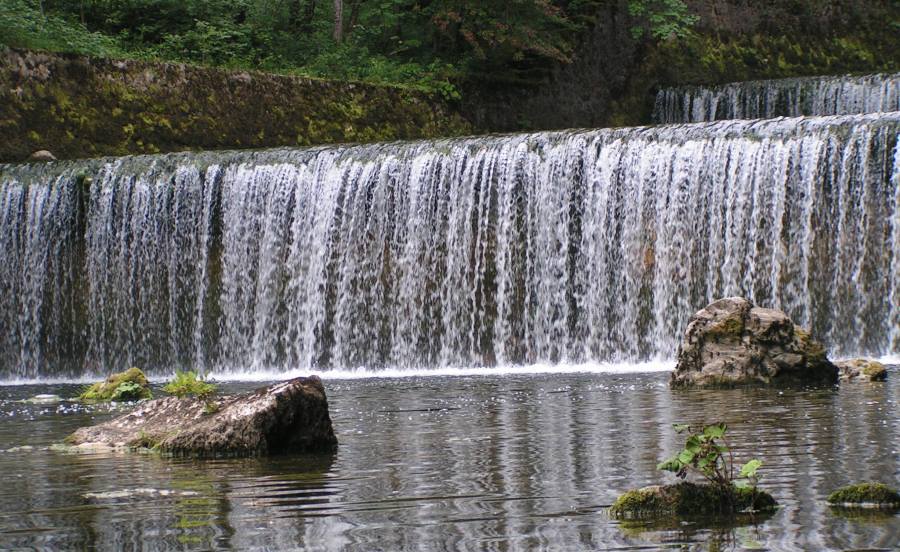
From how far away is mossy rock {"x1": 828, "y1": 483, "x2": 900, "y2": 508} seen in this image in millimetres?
5480

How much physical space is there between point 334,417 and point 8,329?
532 inches

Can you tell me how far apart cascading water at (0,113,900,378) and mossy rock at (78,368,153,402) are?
20.5 feet

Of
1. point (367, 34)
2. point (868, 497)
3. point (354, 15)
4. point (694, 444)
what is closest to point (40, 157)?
point (367, 34)

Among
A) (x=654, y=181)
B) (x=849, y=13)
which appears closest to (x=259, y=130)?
(x=654, y=181)

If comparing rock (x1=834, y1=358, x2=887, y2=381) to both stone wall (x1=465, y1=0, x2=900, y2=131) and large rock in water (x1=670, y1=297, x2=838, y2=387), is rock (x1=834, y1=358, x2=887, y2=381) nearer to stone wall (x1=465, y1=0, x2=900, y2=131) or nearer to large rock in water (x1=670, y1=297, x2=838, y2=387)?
large rock in water (x1=670, y1=297, x2=838, y2=387)

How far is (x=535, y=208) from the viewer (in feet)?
72.3

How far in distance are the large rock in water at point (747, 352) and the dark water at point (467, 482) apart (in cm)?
118

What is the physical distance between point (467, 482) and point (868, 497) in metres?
2.04

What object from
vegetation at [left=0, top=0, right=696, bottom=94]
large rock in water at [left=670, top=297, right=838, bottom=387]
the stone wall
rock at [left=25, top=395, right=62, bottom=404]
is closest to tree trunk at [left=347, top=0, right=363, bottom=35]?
vegetation at [left=0, top=0, right=696, bottom=94]

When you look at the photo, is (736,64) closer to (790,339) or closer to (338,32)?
(338,32)

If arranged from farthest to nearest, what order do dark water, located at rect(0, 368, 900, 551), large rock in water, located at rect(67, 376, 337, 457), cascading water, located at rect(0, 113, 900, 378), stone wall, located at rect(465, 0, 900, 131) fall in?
1. stone wall, located at rect(465, 0, 900, 131)
2. cascading water, located at rect(0, 113, 900, 378)
3. large rock in water, located at rect(67, 376, 337, 457)
4. dark water, located at rect(0, 368, 900, 551)

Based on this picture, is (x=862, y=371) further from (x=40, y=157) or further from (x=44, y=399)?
(x=40, y=157)

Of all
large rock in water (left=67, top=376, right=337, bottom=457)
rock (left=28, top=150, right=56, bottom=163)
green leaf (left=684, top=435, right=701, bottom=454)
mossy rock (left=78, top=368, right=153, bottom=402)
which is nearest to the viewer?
green leaf (left=684, top=435, right=701, bottom=454)

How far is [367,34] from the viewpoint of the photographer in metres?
35.1
